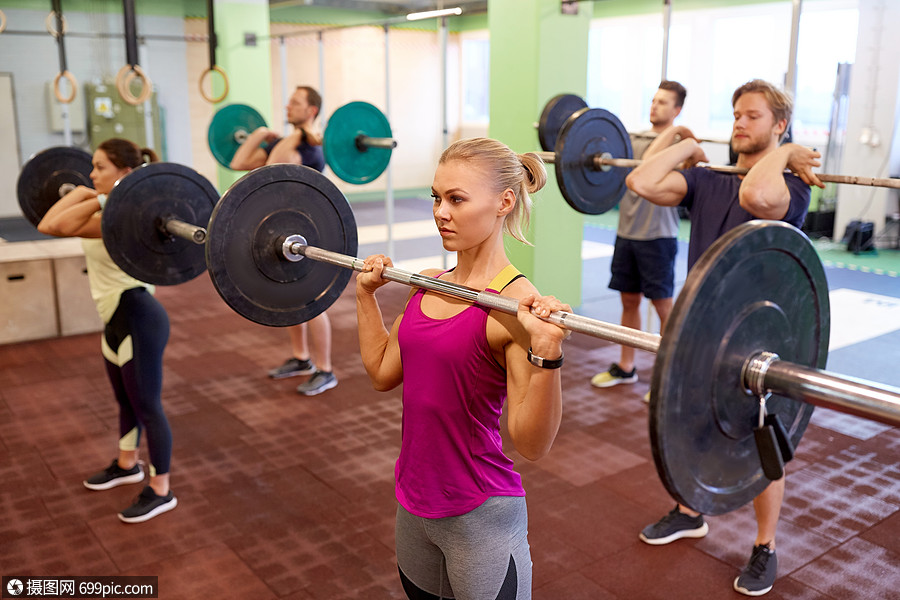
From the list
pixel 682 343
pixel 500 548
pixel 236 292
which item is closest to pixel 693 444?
pixel 682 343

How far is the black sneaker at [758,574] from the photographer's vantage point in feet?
7.81

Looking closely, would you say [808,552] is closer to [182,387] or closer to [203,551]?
[203,551]

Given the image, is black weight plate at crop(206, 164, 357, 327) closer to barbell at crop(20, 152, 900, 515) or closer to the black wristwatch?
barbell at crop(20, 152, 900, 515)

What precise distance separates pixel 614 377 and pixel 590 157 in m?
1.45

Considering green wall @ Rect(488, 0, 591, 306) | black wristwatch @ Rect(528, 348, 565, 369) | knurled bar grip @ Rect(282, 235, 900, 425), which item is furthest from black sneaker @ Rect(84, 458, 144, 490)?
green wall @ Rect(488, 0, 591, 306)

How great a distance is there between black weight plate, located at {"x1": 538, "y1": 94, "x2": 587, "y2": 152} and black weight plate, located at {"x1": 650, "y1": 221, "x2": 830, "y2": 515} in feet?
8.61

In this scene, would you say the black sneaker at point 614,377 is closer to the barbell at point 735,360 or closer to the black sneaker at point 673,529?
the black sneaker at point 673,529

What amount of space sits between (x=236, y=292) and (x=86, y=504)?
1.47m

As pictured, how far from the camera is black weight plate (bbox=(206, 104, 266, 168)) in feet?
18.4

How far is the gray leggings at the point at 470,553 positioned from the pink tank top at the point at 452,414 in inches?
1.1

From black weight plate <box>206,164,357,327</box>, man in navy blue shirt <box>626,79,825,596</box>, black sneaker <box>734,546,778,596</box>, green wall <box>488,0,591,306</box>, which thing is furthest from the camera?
green wall <box>488,0,591,306</box>

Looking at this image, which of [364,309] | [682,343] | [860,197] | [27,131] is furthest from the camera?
[27,131]

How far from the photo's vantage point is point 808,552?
2.59 meters

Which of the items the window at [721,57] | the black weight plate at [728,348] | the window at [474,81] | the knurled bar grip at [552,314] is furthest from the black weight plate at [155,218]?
the window at [474,81]
